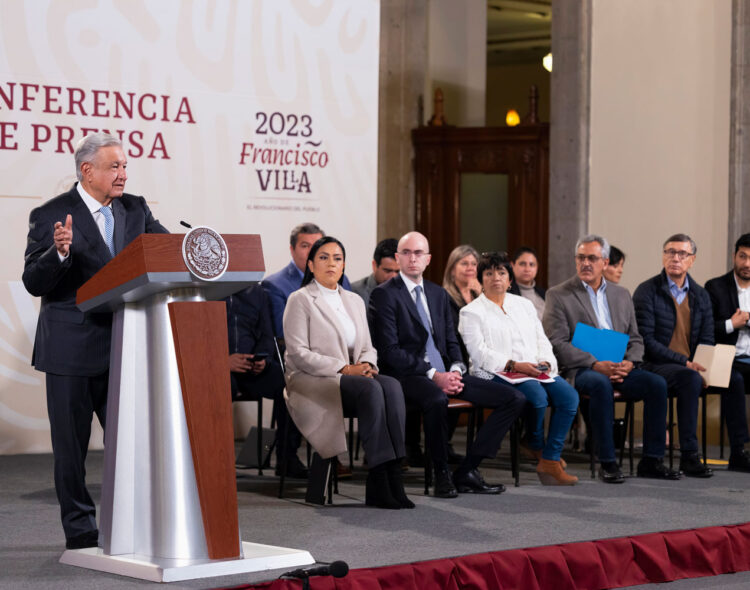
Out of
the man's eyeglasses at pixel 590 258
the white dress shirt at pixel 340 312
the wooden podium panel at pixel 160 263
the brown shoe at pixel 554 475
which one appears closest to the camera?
the wooden podium panel at pixel 160 263

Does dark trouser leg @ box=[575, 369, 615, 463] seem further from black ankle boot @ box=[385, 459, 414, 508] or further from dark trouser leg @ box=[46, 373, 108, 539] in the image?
dark trouser leg @ box=[46, 373, 108, 539]

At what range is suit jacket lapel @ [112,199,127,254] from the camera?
3656 millimetres

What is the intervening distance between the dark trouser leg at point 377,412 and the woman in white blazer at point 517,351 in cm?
74

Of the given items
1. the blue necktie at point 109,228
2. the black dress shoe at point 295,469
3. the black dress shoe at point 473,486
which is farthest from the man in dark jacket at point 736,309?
the blue necktie at point 109,228

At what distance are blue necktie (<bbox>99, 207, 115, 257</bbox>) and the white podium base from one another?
960mm

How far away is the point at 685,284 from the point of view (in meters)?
6.23

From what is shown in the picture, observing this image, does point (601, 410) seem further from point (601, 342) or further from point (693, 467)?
point (693, 467)

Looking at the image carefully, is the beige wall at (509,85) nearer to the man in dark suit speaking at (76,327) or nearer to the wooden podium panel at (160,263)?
the man in dark suit speaking at (76,327)

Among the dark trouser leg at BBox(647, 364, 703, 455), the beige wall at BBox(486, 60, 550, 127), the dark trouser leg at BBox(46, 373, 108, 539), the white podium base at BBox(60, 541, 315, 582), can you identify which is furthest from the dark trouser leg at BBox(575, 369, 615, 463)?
the beige wall at BBox(486, 60, 550, 127)

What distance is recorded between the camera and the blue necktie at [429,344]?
5336 mm

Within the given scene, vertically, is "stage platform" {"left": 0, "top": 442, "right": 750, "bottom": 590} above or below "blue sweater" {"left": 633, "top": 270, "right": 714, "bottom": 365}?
below

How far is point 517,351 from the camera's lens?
18.1 ft

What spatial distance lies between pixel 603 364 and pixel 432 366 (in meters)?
0.94

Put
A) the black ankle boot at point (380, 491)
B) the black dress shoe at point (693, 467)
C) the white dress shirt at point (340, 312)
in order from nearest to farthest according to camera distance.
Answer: the black ankle boot at point (380, 491), the white dress shirt at point (340, 312), the black dress shoe at point (693, 467)
